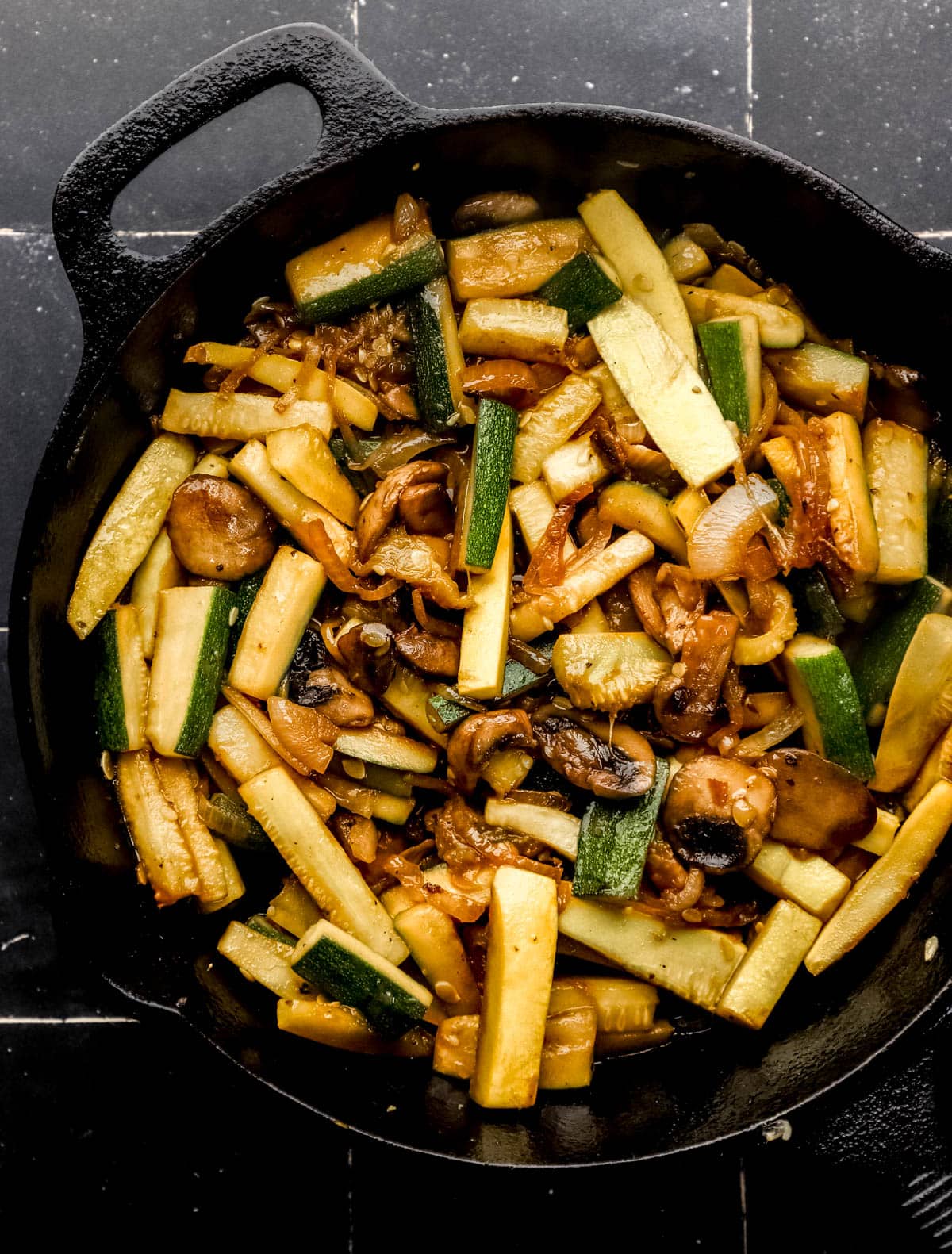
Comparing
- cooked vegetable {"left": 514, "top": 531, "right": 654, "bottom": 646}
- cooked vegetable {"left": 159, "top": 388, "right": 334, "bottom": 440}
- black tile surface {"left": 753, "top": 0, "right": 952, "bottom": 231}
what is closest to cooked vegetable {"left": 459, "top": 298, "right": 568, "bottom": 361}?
cooked vegetable {"left": 159, "top": 388, "right": 334, "bottom": 440}

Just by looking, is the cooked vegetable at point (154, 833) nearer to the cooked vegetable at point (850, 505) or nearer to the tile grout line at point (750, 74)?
the cooked vegetable at point (850, 505)

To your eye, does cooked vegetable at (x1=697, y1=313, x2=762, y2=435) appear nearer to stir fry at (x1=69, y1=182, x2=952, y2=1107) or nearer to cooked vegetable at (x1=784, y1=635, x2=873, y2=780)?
stir fry at (x1=69, y1=182, x2=952, y2=1107)

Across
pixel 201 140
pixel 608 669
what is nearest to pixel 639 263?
pixel 608 669

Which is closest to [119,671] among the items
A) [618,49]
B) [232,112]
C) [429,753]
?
[429,753]

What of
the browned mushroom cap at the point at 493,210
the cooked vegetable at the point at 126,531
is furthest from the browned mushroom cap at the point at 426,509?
the browned mushroom cap at the point at 493,210

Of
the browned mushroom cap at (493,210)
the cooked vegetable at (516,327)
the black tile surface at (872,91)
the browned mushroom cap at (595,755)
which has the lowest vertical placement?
the browned mushroom cap at (595,755)

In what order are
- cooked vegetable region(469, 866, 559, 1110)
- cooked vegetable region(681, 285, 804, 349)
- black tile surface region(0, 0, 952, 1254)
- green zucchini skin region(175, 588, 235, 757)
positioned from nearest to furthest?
1. cooked vegetable region(469, 866, 559, 1110)
2. green zucchini skin region(175, 588, 235, 757)
3. cooked vegetable region(681, 285, 804, 349)
4. black tile surface region(0, 0, 952, 1254)
